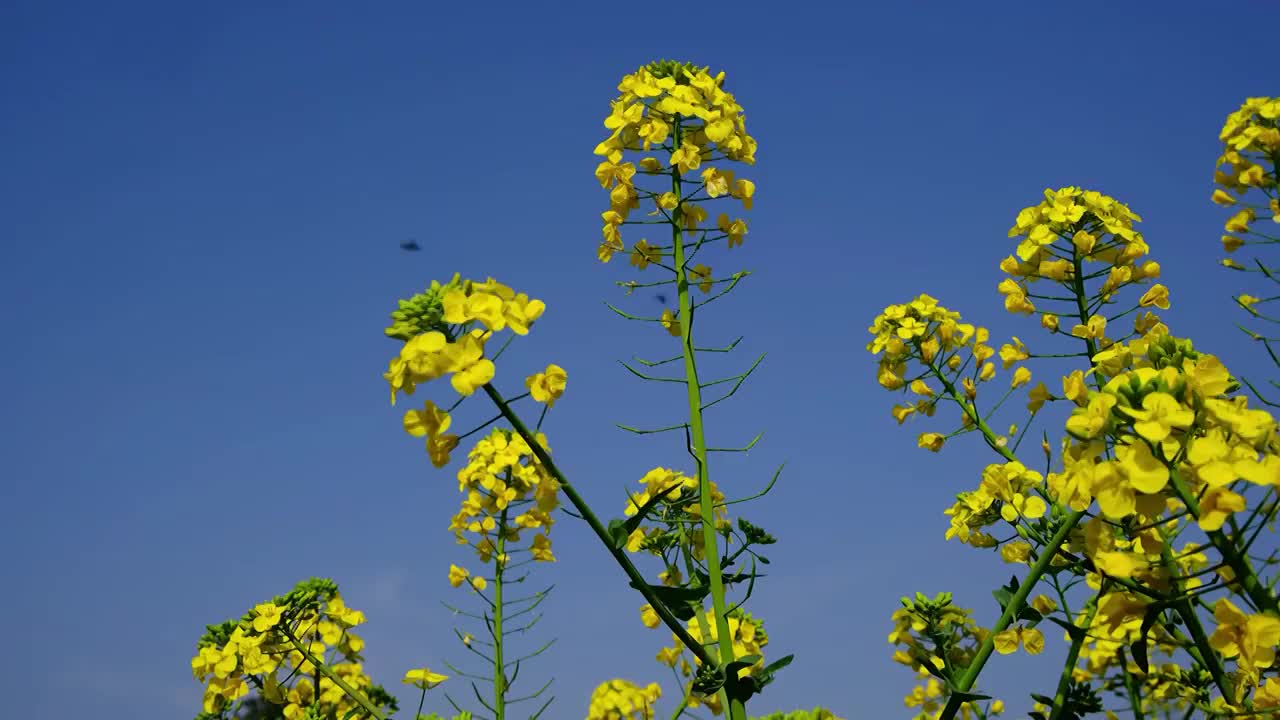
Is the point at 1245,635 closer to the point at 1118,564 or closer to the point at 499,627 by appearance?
the point at 1118,564

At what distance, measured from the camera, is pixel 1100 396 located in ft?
6.91

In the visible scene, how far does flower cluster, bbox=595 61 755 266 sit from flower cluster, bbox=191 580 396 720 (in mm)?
2245

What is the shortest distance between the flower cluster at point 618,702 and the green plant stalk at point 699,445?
222 centimetres

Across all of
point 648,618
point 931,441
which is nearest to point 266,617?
point 648,618

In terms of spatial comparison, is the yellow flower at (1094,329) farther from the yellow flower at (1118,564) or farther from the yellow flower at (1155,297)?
the yellow flower at (1118,564)

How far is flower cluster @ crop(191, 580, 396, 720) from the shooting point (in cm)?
422

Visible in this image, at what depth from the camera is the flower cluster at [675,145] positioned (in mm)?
3334

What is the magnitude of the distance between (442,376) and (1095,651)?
5.25 m

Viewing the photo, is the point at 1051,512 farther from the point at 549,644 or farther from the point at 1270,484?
the point at 549,644

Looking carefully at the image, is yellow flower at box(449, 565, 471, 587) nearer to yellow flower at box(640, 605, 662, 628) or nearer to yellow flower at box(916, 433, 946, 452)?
yellow flower at box(640, 605, 662, 628)

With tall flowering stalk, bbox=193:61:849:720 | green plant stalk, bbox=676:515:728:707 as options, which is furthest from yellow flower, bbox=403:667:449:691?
green plant stalk, bbox=676:515:728:707

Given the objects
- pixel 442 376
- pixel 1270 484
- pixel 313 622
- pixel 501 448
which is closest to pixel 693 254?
pixel 442 376

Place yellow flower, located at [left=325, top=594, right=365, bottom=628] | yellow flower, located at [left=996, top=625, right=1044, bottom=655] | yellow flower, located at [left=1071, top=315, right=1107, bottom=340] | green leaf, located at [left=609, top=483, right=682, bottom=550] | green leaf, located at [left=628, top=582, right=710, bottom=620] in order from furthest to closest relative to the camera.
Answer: yellow flower, located at [left=325, top=594, right=365, bottom=628] → yellow flower, located at [left=1071, top=315, right=1107, bottom=340] → yellow flower, located at [left=996, top=625, right=1044, bottom=655] → green leaf, located at [left=628, top=582, right=710, bottom=620] → green leaf, located at [left=609, top=483, right=682, bottom=550]

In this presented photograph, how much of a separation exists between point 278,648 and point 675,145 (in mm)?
2833
